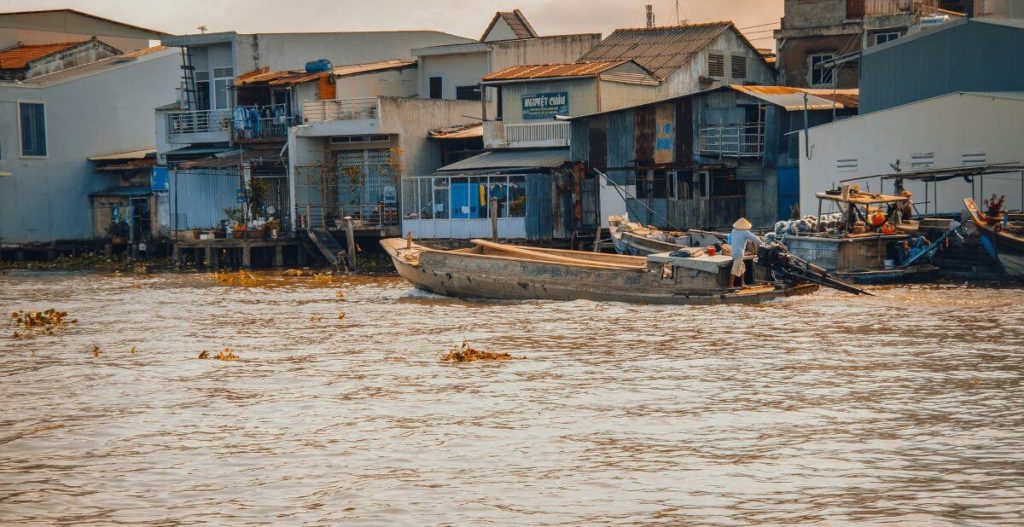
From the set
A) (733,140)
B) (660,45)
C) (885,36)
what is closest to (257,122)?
(660,45)

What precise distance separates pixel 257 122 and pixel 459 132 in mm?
7204

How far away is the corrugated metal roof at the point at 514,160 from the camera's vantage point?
3953 cm

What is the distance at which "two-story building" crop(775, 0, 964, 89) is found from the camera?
140 feet

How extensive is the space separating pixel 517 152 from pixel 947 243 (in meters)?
16.4

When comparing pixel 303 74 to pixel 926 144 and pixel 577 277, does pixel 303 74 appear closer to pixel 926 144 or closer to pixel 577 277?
pixel 577 277

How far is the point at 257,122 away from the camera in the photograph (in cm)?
4491

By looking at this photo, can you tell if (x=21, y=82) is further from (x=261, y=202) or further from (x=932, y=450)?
(x=932, y=450)

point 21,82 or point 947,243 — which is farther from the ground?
point 21,82

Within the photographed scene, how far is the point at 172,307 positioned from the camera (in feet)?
92.7

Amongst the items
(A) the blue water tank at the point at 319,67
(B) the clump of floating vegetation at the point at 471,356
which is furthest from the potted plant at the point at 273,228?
(B) the clump of floating vegetation at the point at 471,356

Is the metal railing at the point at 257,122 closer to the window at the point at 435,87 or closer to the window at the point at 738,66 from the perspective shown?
the window at the point at 435,87

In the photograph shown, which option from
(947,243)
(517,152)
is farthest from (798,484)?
(517,152)

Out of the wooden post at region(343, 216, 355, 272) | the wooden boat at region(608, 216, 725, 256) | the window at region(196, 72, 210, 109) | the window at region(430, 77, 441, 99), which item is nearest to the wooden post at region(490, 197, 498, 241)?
the wooden post at region(343, 216, 355, 272)

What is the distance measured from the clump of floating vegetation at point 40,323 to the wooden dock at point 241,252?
14.8 metres
